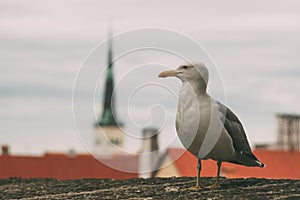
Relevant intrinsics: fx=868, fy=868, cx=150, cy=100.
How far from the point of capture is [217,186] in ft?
43.5

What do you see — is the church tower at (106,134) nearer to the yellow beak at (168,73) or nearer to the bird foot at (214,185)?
the yellow beak at (168,73)

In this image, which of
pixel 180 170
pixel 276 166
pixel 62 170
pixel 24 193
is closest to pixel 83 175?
pixel 62 170

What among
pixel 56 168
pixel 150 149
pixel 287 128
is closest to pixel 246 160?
pixel 150 149

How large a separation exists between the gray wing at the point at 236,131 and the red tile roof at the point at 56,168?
3393 centimetres

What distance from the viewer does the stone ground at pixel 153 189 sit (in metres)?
12.4

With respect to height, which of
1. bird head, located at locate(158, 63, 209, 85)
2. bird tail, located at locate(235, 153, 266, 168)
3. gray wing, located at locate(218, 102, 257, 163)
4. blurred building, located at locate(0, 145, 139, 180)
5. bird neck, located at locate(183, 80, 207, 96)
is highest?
bird head, located at locate(158, 63, 209, 85)

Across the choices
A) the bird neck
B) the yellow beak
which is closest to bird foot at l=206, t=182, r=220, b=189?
the bird neck

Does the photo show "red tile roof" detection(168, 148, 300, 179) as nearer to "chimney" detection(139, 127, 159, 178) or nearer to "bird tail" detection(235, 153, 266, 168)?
"chimney" detection(139, 127, 159, 178)

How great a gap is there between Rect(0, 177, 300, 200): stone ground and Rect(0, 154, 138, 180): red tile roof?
31.7 metres

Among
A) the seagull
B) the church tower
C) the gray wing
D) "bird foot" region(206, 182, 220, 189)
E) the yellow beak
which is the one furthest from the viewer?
the church tower

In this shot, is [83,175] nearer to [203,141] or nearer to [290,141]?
[290,141]

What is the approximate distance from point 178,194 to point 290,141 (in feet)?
159

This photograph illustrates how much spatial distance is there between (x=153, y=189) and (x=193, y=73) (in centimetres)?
214

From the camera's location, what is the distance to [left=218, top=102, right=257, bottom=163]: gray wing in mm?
12695
